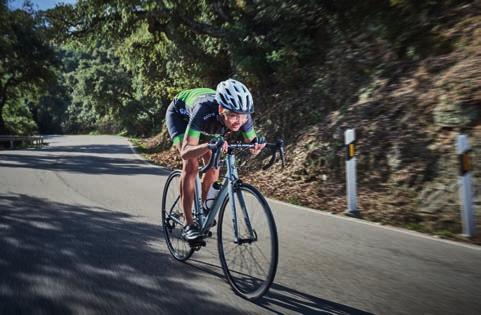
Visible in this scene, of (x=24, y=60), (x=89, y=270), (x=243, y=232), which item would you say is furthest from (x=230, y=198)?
(x=24, y=60)

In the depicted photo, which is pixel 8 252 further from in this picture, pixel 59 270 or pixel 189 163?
pixel 189 163

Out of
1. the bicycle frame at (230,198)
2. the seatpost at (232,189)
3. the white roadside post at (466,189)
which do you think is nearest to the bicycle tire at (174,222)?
the bicycle frame at (230,198)

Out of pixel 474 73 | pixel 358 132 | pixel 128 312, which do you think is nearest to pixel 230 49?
pixel 358 132

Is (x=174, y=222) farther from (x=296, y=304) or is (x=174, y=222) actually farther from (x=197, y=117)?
(x=296, y=304)

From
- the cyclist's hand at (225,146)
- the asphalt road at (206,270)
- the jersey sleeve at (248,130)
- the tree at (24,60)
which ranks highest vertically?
the tree at (24,60)

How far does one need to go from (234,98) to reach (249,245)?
127 centimetres

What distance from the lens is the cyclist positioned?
3521 mm

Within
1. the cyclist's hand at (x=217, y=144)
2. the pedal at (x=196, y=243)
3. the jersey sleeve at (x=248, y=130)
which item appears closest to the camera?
the cyclist's hand at (x=217, y=144)

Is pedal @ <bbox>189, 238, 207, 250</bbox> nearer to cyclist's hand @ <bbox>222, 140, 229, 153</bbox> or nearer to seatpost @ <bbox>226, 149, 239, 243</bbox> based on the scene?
seatpost @ <bbox>226, 149, 239, 243</bbox>

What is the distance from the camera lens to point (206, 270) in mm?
4000

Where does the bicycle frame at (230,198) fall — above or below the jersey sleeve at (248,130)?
A: below

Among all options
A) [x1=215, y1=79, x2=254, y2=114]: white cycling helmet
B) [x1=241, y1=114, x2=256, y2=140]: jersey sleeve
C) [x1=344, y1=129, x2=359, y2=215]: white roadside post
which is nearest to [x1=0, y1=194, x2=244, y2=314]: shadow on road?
[x1=241, y1=114, x2=256, y2=140]: jersey sleeve

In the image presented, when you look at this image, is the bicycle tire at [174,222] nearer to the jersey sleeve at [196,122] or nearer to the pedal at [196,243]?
the pedal at [196,243]

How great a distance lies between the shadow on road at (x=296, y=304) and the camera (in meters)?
3.10
